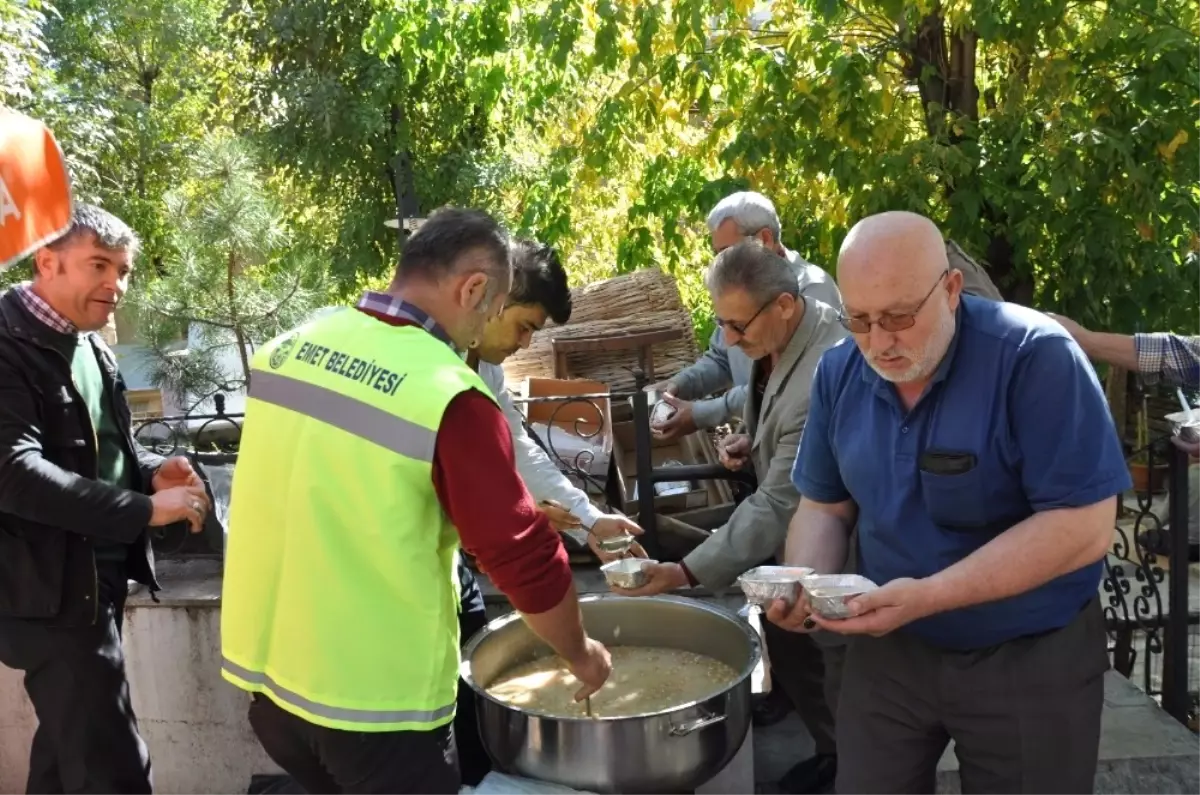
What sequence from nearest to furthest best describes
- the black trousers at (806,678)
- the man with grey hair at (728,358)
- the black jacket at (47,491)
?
the black jacket at (47,491) → the black trousers at (806,678) → the man with grey hair at (728,358)

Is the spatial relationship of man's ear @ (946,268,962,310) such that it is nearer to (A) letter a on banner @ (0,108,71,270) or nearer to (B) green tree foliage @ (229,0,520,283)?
(A) letter a on banner @ (0,108,71,270)

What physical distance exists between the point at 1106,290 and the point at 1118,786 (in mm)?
3116

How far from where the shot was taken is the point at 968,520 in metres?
2.12

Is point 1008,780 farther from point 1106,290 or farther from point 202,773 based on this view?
point 1106,290

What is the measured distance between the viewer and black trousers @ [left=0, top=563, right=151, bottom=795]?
9.73ft

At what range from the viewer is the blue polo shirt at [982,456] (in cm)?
201

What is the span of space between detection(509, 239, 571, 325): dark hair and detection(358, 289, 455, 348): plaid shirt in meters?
0.87

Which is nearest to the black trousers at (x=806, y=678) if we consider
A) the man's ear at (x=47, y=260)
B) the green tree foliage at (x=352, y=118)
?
the man's ear at (x=47, y=260)

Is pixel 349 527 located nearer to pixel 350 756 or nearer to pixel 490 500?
pixel 490 500

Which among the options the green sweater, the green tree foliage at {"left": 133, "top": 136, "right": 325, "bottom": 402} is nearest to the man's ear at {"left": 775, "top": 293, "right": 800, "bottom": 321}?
the green sweater

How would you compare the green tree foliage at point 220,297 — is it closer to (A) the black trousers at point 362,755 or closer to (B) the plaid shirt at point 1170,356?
(A) the black trousers at point 362,755

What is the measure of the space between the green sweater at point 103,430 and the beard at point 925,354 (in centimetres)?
226

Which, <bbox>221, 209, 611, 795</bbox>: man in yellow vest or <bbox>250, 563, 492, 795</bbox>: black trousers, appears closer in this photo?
<bbox>221, 209, 611, 795</bbox>: man in yellow vest

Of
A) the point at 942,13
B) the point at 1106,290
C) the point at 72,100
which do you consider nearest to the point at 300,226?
the point at 72,100
